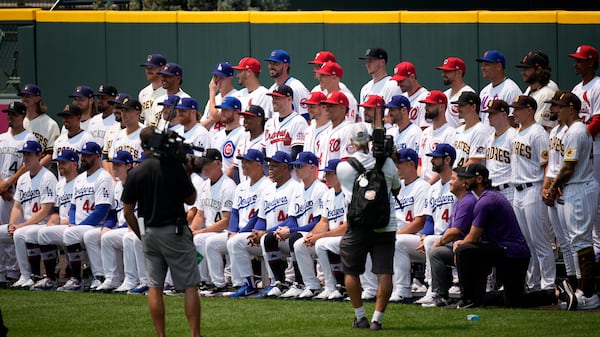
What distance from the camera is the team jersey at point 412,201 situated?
12.4 meters

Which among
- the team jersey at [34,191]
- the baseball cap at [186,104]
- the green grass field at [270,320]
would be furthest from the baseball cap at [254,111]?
the team jersey at [34,191]

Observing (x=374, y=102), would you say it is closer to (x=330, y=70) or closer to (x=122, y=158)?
(x=330, y=70)

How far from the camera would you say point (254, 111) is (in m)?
13.8

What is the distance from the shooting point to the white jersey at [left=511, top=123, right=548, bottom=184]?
39.1 ft

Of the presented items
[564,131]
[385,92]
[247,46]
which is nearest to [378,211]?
[564,131]

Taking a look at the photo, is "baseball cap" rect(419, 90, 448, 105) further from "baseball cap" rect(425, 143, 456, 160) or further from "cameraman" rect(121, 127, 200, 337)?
"cameraman" rect(121, 127, 200, 337)

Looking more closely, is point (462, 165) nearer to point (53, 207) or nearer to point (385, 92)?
point (385, 92)

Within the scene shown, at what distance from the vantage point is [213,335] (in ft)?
34.7

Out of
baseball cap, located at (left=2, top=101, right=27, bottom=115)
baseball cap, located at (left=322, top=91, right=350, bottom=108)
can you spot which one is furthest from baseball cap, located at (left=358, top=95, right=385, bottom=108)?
baseball cap, located at (left=2, top=101, right=27, bottom=115)

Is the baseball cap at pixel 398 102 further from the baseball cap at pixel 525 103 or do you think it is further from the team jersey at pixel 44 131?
the team jersey at pixel 44 131

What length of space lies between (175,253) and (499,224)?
3210 mm

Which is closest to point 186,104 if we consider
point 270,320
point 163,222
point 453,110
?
point 453,110

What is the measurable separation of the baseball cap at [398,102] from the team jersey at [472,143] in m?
0.76

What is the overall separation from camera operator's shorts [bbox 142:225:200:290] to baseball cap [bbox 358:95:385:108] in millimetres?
3752
